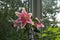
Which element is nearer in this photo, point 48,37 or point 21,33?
point 21,33

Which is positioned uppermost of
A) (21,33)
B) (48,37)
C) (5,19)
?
(5,19)

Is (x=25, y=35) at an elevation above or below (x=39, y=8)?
below

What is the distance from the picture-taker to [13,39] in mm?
1080

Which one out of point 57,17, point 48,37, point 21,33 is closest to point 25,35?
point 21,33

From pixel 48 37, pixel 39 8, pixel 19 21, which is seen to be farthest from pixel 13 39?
pixel 39 8

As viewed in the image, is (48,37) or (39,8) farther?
(39,8)

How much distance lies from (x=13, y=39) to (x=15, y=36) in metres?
0.03

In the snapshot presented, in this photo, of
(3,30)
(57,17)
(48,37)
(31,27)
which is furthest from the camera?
(57,17)

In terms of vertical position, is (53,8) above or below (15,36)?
above

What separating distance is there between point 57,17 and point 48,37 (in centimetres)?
52

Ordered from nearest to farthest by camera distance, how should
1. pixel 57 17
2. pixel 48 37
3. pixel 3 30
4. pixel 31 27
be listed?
pixel 3 30, pixel 31 27, pixel 48 37, pixel 57 17

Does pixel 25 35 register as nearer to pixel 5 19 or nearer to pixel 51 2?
pixel 5 19

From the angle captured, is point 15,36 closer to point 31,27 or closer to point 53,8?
point 31,27

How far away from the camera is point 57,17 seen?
1.82 metres
